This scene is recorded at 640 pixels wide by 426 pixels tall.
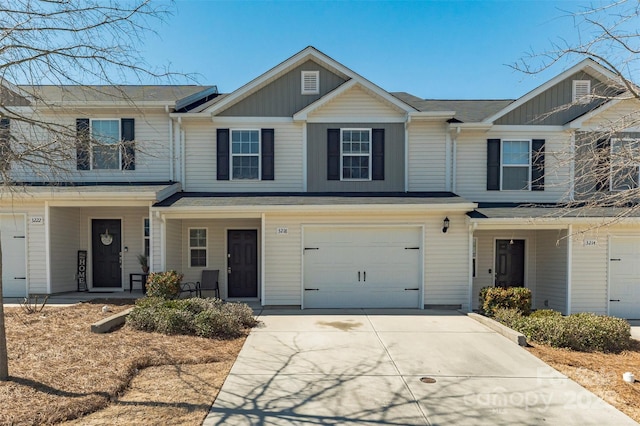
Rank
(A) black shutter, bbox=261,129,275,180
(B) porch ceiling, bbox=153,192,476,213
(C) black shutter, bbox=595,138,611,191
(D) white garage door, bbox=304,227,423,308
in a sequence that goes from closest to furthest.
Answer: (C) black shutter, bbox=595,138,611,191 → (B) porch ceiling, bbox=153,192,476,213 → (D) white garage door, bbox=304,227,423,308 → (A) black shutter, bbox=261,129,275,180

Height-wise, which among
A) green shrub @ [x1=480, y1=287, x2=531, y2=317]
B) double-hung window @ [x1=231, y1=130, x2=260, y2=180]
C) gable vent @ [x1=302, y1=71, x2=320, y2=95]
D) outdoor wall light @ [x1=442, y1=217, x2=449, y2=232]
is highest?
gable vent @ [x1=302, y1=71, x2=320, y2=95]

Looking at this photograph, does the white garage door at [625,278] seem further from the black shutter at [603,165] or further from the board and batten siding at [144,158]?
the board and batten siding at [144,158]

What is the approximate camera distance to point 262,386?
492 cm

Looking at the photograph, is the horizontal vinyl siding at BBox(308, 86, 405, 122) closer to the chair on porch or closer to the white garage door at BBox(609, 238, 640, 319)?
the chair on porch

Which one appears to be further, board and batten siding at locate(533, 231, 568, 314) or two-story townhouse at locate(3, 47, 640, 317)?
board and batten siding at locate(533, 231, 568, 314)

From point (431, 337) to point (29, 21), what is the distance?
7979 mm

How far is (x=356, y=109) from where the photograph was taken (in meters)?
11.1

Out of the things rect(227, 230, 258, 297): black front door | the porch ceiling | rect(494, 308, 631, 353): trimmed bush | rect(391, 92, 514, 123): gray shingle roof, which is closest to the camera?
rect(494, 308, 631, 353): trimmed bush

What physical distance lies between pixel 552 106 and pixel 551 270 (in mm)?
4969

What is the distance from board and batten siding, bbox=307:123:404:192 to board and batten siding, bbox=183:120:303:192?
36 centimetres

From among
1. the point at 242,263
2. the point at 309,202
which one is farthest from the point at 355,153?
the point at 242,263

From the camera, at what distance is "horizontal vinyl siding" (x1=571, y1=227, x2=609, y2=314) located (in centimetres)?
1009

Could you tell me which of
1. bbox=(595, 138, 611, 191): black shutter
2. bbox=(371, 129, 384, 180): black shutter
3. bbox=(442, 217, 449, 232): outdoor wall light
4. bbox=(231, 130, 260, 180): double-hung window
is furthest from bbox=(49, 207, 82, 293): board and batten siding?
bbox=(595, 138, 611, 191): black shutter

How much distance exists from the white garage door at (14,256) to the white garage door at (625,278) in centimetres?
1620
